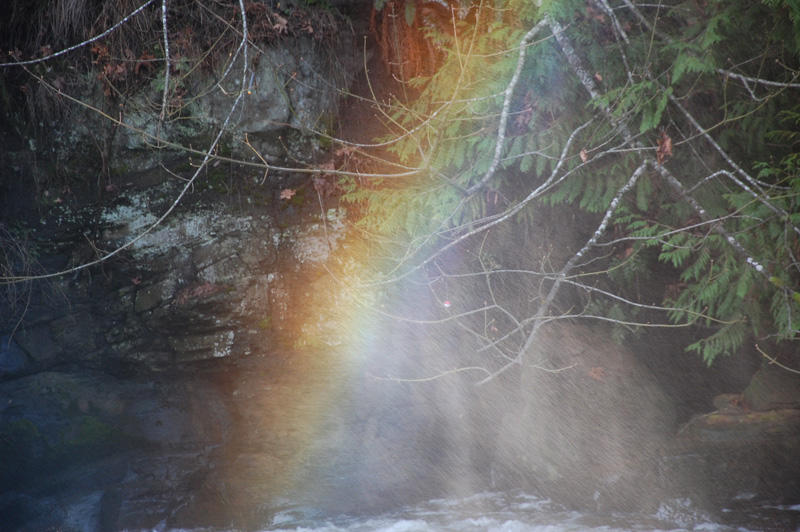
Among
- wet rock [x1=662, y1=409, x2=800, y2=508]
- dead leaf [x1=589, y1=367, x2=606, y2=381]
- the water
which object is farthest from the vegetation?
the water

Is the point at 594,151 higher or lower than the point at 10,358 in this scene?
higher

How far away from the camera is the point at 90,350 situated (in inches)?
220

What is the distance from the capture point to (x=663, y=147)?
3.79 m

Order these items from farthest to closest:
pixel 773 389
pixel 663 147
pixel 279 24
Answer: pixel 279 24
pixel 773 389
pixel 663 147

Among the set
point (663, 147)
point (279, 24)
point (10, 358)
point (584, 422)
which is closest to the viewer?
point (663, 147)

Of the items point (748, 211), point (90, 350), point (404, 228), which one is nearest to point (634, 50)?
point (748, 211)

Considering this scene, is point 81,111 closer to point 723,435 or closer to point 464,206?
point 464,206

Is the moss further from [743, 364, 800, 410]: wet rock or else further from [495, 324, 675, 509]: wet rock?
[743, 364, 800, 410]: wet rock

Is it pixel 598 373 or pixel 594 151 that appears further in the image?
pixel 598 373

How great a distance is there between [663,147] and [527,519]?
3361 millimetres

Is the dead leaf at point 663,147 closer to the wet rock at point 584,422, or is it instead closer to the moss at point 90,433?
the wet rock at point 584,422

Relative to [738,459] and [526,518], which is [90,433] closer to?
[526,518]

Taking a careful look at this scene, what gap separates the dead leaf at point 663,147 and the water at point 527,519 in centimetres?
295

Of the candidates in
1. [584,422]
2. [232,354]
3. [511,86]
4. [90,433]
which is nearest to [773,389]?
[584,422]
